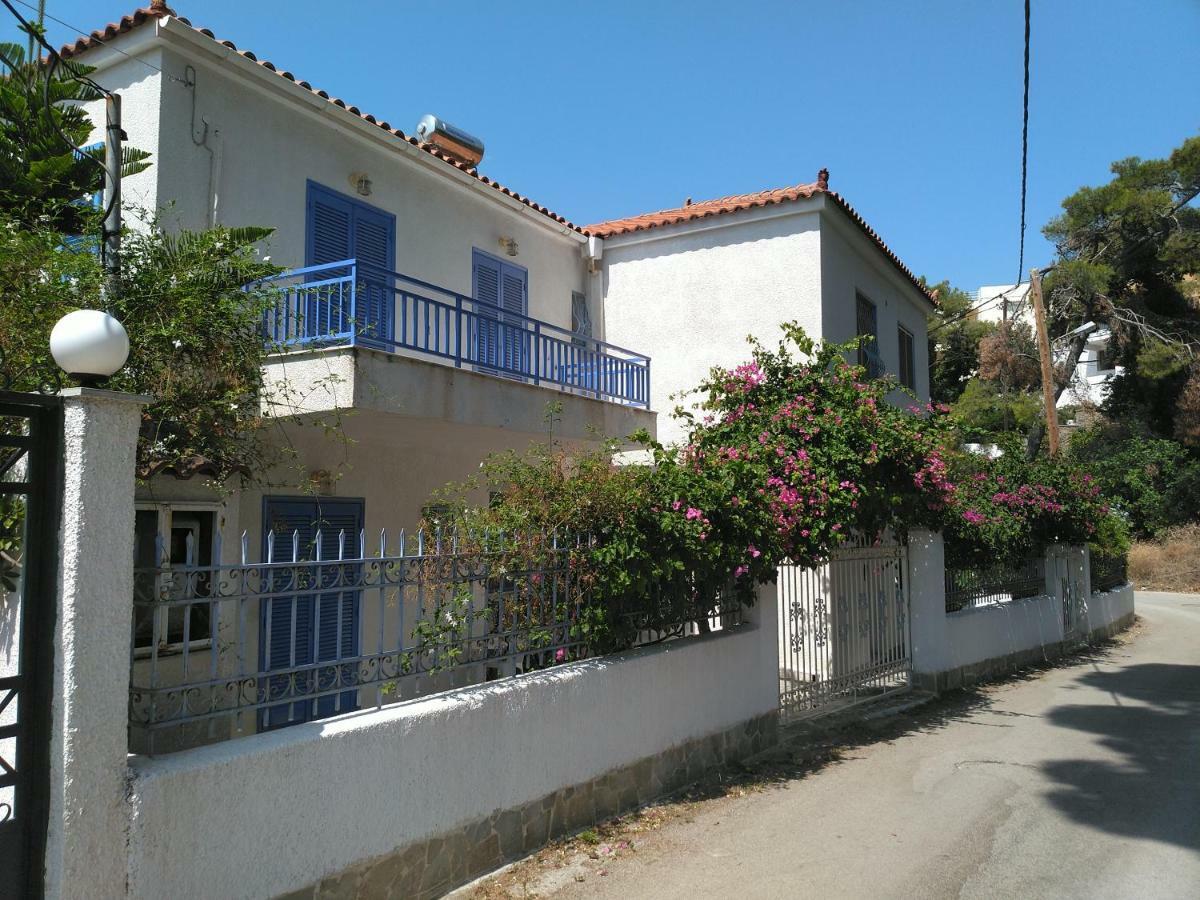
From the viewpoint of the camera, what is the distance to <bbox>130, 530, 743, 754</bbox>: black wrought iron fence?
3.73 metres

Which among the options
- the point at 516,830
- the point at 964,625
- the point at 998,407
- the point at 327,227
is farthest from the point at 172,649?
the point at 998,407

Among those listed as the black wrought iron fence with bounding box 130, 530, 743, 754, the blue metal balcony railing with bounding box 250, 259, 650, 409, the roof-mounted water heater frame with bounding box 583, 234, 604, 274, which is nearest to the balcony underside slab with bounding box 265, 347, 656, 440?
the blue metal balcony railing with bounding box 250, 259, 650, 409

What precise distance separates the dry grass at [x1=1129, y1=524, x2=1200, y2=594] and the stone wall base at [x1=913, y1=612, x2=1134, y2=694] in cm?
1165

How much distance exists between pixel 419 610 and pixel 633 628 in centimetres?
206

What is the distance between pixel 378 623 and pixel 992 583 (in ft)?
33.7

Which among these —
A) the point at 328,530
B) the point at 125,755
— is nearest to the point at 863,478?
the point at 328,530

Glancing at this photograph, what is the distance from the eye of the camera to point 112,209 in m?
5.03

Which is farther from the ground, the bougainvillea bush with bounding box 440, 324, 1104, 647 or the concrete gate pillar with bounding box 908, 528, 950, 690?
the bougainvillea bush with bounding box 440, 324, 1104, 647

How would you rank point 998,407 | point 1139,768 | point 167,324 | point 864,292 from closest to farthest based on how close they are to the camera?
point 167,324 < point 1139,768 < point 864,292 < point 998,407

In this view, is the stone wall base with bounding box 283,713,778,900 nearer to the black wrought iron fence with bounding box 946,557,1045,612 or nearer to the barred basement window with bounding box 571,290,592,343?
the black wrought iron fence with bounding box 946,557,1045,612

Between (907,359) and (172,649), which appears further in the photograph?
(907,359)

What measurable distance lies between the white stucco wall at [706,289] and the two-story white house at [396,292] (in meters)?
0.03

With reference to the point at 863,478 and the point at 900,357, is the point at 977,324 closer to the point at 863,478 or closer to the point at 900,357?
the point at 900,357

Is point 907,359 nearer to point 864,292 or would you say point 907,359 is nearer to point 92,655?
point 864,292
